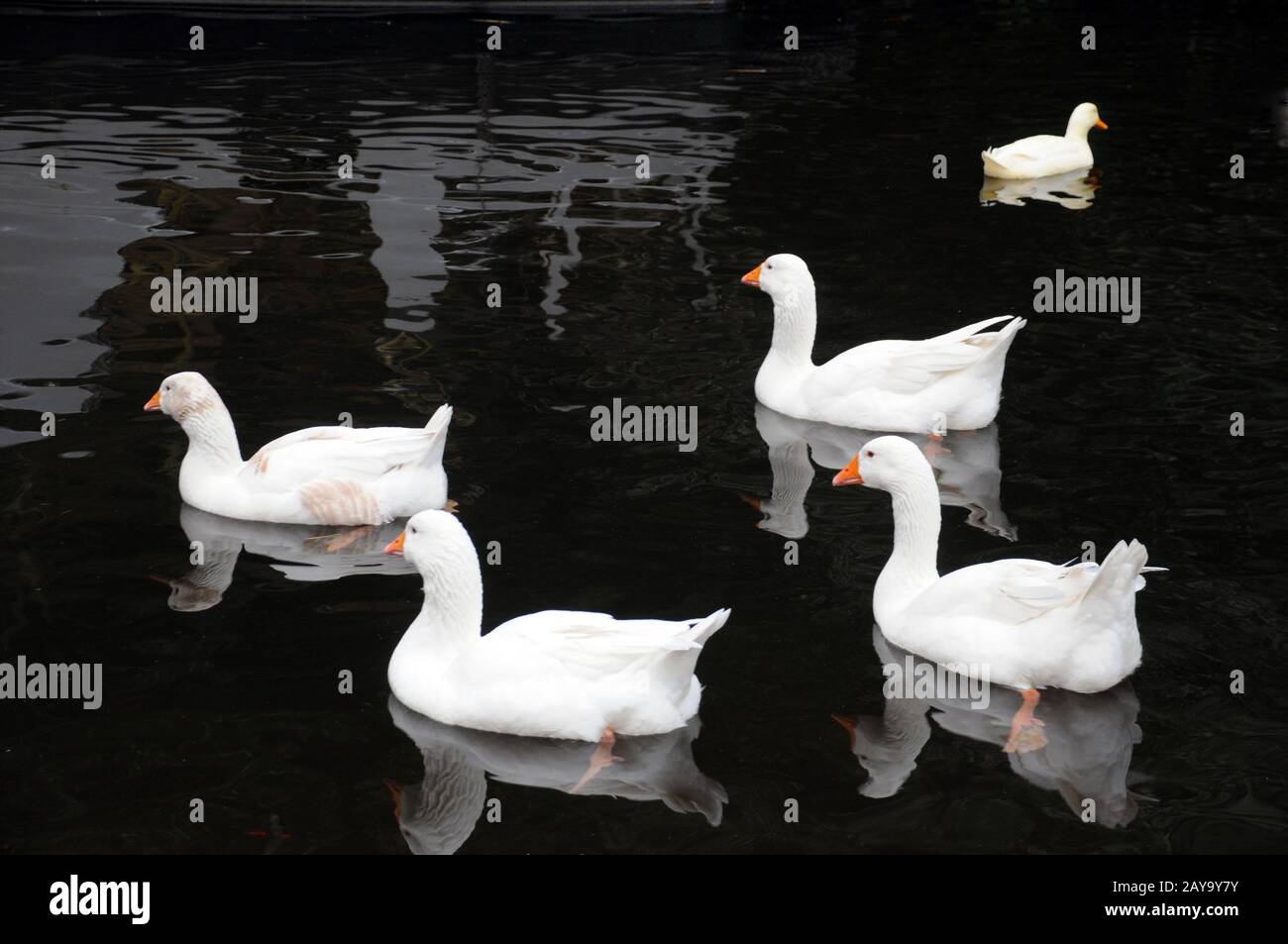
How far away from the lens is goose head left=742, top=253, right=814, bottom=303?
36.0 ft

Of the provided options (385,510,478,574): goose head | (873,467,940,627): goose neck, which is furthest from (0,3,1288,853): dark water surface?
(385,510,478,574): goose head

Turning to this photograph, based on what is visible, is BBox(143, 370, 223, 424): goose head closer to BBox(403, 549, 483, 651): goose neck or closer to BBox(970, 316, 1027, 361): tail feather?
BBox(403, 549, 483, 651): goose neck

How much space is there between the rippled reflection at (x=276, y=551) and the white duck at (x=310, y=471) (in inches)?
2.6

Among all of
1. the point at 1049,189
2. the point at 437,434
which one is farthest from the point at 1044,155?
the point at 437,434

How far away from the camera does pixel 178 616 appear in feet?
26.5

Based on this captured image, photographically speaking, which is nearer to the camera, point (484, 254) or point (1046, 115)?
point (484, 254)

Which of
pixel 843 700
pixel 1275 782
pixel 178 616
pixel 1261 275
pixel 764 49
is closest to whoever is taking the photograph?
pixel 1275 782

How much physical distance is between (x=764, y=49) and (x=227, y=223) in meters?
11.0

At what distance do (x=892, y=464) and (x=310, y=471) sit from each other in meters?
3.22

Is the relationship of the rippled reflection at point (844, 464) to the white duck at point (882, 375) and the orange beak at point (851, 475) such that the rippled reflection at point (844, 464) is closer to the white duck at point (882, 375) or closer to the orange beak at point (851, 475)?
the white duck at point (882, 375)

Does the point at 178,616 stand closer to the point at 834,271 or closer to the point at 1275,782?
the point at 1275,782

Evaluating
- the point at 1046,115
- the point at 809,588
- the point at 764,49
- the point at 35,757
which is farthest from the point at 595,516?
the point at 764,49

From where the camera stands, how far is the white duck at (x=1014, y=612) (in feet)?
23.3

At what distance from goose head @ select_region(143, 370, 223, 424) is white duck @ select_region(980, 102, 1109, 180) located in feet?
32.7
